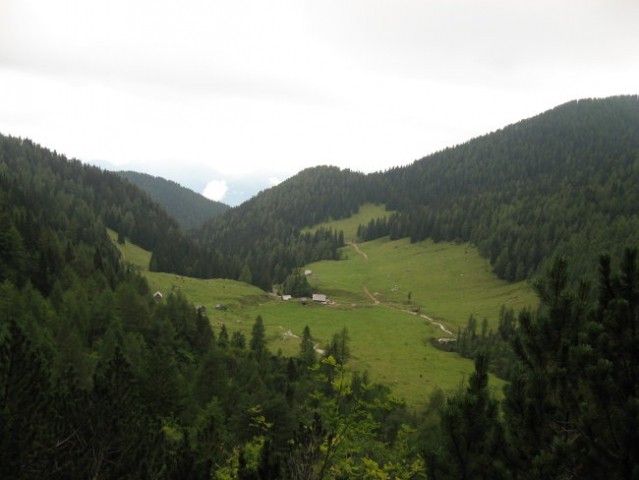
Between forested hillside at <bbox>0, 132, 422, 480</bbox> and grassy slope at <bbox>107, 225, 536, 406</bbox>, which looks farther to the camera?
grassy slope at <bbox>107, 225, 536, 406</bbox>

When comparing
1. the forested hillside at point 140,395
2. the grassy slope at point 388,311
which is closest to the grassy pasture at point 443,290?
the grassy slope at point 388,311

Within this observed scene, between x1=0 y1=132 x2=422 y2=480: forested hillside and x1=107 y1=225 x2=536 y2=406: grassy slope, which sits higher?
x1=0 y1=132 x2=422 y2=480: forested hillside

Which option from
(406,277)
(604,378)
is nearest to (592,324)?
(604,378)

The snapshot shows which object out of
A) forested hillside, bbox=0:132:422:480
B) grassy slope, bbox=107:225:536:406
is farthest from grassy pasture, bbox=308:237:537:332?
forested hillside, bbox=0:132:422:480

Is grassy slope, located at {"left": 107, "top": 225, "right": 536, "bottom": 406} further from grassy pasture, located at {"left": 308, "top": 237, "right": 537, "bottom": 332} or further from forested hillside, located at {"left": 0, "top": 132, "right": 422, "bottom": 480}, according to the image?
forested hillside, located at {"left": 0, "top": 132, "right": 422, "bottom": 480}

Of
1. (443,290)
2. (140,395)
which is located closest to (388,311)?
(443,290)

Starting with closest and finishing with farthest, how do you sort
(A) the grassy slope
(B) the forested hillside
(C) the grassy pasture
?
(B) the forested hillside < (A) the grassy slope < (C) the grassy pasture

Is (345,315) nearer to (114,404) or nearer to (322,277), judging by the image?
(322,277)

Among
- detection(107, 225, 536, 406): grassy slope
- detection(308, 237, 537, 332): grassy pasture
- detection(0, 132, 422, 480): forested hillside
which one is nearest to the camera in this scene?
detection(0, 132, 422, 480): forested hillside

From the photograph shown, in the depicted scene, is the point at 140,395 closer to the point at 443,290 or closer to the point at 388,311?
the point at 388,311

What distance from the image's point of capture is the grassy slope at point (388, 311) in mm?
101938

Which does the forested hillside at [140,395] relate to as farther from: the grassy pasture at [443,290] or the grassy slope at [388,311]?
the grassy pasture at [443,290]

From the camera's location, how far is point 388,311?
14862cm

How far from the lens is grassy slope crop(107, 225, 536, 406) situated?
334 feet
